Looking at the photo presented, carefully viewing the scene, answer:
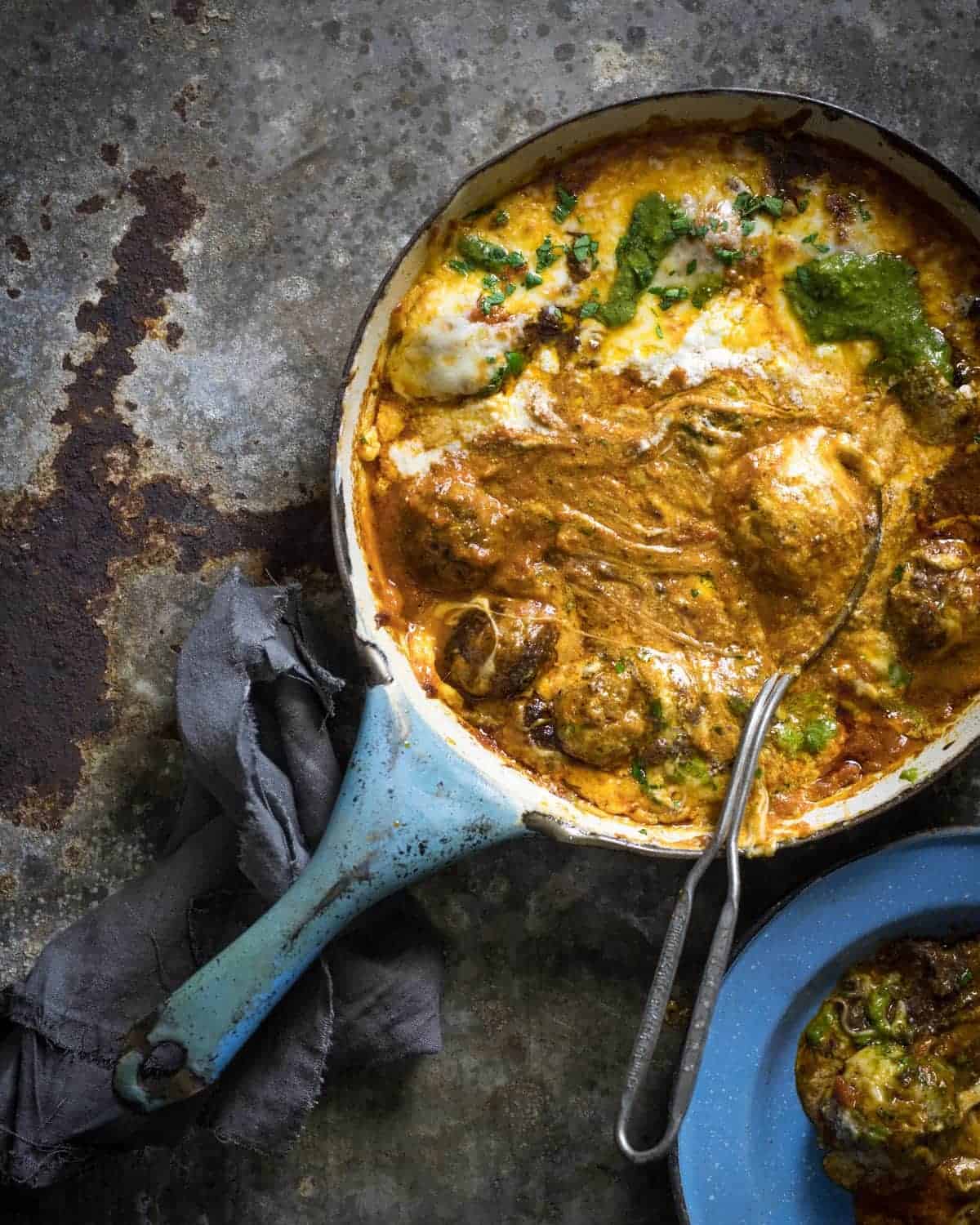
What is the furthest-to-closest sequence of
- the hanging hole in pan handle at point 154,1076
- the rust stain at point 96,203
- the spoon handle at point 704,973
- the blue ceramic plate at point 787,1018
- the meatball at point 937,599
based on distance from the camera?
the rust stain at point 96,203, the blue ceramic plate at point 787,1018, the meatball at point 937,599, the hanging hole in pan handle at point 154,1076, the spoon handle at point 704,973

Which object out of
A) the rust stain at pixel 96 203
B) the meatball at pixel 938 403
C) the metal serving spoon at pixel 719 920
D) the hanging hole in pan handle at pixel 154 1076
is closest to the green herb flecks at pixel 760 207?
the meatball at pixel 938 403

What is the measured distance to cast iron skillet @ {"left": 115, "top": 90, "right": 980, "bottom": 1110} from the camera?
2262 millimetres

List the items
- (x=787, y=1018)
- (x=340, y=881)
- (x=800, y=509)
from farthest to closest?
(x=787, y=1018)
(x=800, y=509)
(x=340, y=881)

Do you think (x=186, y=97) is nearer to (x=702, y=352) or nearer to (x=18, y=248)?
(x=18, y=248)

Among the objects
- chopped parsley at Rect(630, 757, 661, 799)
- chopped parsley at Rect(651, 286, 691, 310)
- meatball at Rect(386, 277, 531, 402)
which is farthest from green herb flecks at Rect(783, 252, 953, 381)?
chopped parsley at Rect(630, 757, 661, 799)

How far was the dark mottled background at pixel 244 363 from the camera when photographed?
2824 millimetres

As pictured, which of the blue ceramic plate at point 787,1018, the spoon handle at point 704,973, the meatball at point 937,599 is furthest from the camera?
the blue ceramic plate at point 787,1018

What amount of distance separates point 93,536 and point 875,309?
210 centimetres

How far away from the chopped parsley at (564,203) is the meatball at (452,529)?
676mm

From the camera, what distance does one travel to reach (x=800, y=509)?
2.43 metres

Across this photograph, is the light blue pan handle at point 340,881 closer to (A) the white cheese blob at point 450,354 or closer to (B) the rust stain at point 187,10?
(A) the white cheese blob at point 450,354

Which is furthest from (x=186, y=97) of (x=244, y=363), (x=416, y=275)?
(x=416, y=275)

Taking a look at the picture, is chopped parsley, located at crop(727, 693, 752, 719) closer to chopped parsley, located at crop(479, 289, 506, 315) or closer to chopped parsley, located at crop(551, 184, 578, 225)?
chopped parsley, located at crop(479, 289, 506, 315)

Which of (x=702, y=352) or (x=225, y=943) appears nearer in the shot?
(x=702, y=352)
